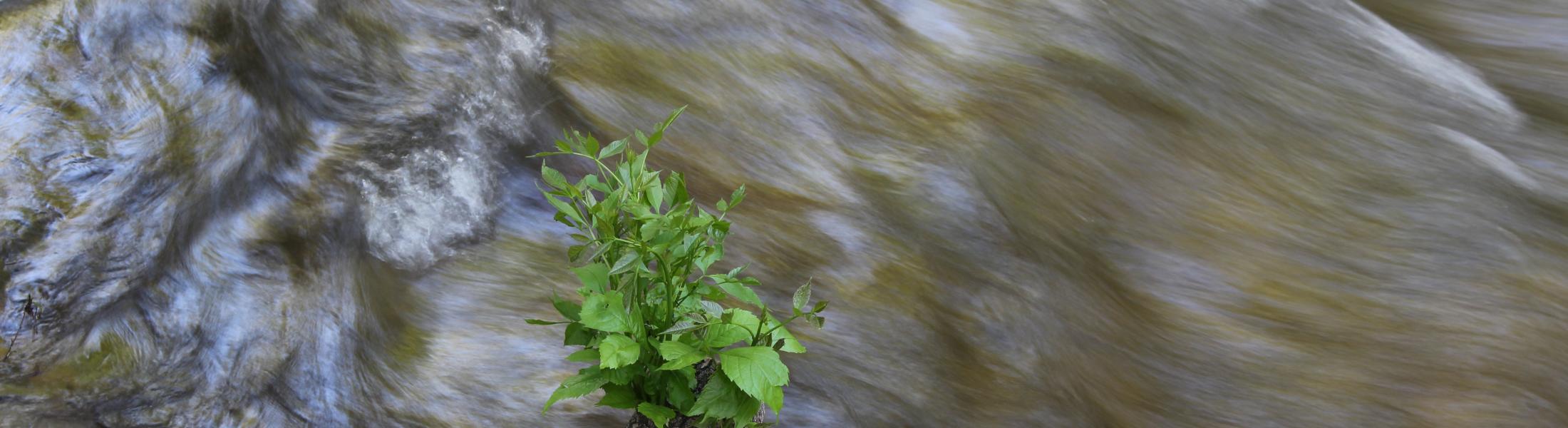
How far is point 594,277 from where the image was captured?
6.00ft

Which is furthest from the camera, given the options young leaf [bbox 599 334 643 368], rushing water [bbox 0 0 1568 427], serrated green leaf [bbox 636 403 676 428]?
rushing water [bbox 0 0 1568 427]

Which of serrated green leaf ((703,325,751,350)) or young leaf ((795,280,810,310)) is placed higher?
young leaf ((795,280,810,310))

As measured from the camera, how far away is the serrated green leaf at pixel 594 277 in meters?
1.82

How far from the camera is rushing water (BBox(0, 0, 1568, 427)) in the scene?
7.78 ft

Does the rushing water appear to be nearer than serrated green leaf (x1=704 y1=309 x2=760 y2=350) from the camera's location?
No

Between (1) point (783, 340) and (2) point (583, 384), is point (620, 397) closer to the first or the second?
(2) point (583, 384)

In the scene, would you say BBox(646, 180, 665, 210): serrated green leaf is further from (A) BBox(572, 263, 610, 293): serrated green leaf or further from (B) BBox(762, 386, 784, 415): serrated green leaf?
(B) BBox(762, 386, 784, 415): serrated green leaf

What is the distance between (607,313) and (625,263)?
0.29 feet

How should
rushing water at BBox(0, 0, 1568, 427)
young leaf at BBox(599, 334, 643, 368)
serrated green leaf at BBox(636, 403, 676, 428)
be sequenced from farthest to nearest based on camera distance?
rushing water at BBox(0, 0, 1568, 427) → serrated green leaf at BBox(636, 403, 676, 428) → young leaf at BBox(599, 334, 643, 368)

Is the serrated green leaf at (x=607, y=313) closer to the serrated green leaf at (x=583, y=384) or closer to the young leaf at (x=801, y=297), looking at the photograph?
the serrated green leaf at (x=583, y=384)

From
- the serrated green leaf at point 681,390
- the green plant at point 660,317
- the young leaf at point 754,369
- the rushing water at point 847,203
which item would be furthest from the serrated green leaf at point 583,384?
the rushing water at point 847,203

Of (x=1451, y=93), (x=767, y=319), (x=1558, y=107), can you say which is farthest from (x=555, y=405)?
(x=1558, y=107)

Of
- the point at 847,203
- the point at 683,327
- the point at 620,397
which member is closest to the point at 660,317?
the point at 683,327

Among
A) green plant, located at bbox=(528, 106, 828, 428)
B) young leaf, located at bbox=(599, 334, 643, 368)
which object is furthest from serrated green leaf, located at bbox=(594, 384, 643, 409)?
young leaf, located at bbox=(599, 334, 643, 368)
